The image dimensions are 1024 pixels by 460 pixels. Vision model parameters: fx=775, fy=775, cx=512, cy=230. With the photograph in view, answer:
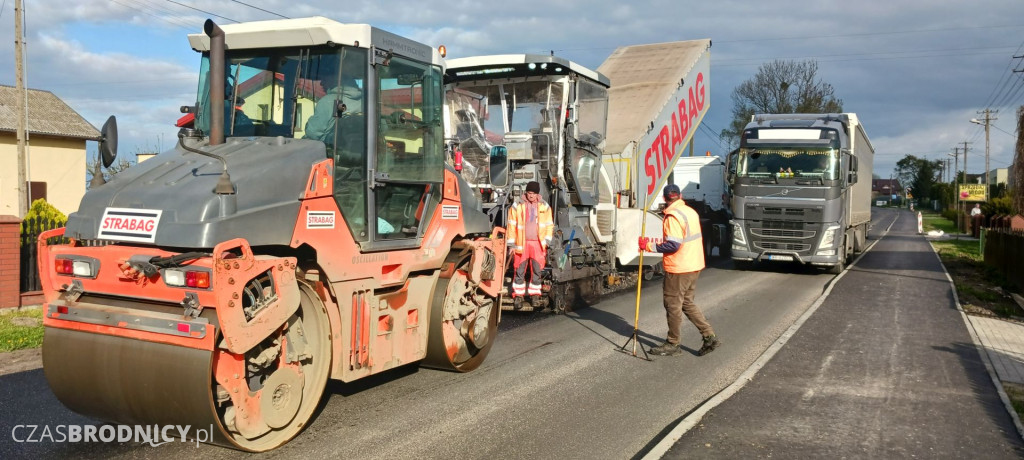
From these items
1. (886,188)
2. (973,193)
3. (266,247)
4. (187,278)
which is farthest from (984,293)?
(886,188)

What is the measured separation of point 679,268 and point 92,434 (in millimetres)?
5442

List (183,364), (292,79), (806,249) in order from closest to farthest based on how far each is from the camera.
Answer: (183,364) → (292,79) → (806,249)

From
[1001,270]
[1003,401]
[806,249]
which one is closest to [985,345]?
[1003,401]

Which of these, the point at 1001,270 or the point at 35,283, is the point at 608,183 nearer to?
the point at 35,283

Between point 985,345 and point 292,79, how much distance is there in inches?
323

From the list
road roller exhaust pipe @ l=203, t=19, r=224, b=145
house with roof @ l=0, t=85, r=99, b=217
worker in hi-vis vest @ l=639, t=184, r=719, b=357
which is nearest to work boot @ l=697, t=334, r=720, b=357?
worker in hi-vis vest @ l=639, t=184, r=719, b=357

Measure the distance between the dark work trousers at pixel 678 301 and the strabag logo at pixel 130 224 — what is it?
17.0 feet

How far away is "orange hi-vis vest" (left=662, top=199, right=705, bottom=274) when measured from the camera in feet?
26.1

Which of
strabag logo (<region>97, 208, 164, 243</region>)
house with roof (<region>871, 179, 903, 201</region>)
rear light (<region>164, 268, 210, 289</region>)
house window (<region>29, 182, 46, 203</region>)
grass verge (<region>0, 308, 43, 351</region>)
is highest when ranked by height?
house with roof (<region>871, 179, 903, 201</region>)

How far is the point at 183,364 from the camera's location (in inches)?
164

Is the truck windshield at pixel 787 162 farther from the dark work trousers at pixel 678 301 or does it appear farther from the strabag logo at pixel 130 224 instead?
the strabag logo at pixel 130 224

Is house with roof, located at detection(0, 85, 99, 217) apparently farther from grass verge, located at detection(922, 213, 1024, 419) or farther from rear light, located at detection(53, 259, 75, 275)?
grass verge, located at detection(922, 213, 1024, 419)

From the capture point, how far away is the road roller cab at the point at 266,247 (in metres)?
4.29

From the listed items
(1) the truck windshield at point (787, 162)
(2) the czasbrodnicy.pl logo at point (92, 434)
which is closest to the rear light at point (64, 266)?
(2) the czasbrodnicy.pl logo at point (92, 434)
